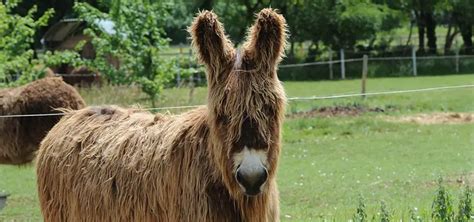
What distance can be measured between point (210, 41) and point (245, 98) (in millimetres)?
412

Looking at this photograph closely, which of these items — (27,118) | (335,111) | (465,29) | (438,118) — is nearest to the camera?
(27,118)

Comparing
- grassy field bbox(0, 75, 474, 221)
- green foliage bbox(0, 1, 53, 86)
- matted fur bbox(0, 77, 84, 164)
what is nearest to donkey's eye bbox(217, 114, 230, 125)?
grassy field bbox(0, 75, 474, 221)

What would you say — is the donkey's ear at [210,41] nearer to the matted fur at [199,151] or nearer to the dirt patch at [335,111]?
the matted fur at [199,151]

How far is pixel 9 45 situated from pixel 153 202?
1093 centimetres

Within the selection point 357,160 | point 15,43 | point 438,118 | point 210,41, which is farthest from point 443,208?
point 438,118

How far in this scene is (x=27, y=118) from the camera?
11.7 m

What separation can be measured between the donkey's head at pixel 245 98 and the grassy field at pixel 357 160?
2715 millimetres

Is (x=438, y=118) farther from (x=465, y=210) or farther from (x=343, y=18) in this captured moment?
(x=343, y=18)

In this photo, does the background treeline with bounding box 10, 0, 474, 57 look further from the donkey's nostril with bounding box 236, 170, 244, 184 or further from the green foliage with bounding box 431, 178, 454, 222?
the donkey's nostril with bounding box 236, 170, 244, 184

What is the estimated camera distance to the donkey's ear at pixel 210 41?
14.8 feet

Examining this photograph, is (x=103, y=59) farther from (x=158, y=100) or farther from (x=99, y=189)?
(x=99, y=189)

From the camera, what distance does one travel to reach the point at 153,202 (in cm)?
488

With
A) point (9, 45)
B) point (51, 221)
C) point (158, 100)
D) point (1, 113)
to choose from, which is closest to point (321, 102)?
point (158, 100)

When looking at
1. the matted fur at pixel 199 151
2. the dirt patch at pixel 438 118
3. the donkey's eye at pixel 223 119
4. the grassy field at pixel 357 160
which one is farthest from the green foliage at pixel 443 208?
the dirt patch at pixel 438 118
